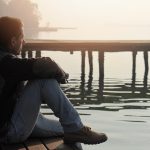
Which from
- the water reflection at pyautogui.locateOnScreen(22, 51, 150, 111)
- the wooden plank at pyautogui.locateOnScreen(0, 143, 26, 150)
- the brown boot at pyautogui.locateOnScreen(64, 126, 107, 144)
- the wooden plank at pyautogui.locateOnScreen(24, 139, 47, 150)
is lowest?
the water reflection at pyautogui.locateOnScreen(22, 51, 150, 111)

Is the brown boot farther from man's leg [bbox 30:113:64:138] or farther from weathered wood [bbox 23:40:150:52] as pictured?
weathered wood [bbox 23:40:150:52]

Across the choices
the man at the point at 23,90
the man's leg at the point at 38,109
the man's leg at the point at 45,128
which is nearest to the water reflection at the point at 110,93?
the man's leg at the point at 45,128

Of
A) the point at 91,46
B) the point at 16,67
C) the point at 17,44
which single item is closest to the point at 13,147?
the point at 16,67

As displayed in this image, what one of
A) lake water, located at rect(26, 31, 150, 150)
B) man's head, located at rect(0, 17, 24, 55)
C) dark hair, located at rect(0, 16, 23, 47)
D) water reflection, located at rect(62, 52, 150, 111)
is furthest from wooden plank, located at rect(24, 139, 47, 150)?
water reflection, located at rect(62, 52, 150, 111)

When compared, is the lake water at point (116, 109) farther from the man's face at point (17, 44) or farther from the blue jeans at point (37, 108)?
the man's face at point (17, 44)

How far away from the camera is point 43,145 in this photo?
557 centimetres

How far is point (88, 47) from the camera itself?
26484mm

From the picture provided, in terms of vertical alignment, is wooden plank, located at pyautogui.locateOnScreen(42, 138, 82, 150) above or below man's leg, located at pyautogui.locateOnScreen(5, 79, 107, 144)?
below

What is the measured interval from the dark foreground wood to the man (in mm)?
107

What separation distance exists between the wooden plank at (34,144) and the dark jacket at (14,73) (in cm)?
40

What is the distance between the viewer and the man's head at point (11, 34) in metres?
5.13

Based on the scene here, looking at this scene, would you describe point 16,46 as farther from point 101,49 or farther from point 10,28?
point 101,49

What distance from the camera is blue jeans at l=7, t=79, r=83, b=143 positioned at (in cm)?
518

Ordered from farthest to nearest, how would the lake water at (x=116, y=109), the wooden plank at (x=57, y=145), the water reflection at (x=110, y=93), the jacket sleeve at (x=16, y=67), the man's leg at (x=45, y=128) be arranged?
the water reflection at (x=110, y=93), the lake water at (x=116, y=109), the man's leg at (x=45, y=128), the wooden plank at (x=57, y=145), the jacket sleeve at (x=16, y=67)
